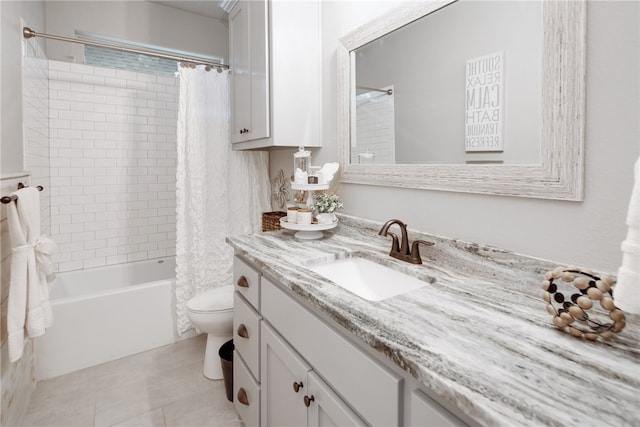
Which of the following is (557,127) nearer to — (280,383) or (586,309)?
(586,309)

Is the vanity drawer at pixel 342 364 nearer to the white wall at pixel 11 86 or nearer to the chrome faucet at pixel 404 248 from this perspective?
the chrome faucet at pixel 404 248

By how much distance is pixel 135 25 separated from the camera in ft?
9.53

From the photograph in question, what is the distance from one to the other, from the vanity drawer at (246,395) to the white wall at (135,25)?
278 centimetres

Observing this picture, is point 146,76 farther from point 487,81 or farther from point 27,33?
point 487,81

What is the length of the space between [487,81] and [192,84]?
188 centimetres

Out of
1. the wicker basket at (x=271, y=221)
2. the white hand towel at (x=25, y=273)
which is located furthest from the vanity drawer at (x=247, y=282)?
the white hand towel at (x=25, y=273)

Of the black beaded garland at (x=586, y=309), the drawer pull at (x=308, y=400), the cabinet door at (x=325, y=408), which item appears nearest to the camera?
the black beaded garland at (x=586, y=309)

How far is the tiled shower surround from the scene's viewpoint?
266cm

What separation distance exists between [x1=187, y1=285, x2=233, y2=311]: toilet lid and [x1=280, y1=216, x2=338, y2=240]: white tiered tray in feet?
2.39

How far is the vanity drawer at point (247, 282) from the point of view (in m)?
1.33

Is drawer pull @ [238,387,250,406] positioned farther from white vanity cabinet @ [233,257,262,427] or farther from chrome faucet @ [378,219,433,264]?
chrome faucet @ [378,219,433,264]

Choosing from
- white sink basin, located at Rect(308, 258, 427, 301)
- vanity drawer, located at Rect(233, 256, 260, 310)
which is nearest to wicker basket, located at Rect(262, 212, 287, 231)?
vanity drawer, located at Rect(233, 256, 260, 310)

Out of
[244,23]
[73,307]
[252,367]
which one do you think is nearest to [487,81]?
[252,367]

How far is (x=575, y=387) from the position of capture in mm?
528
